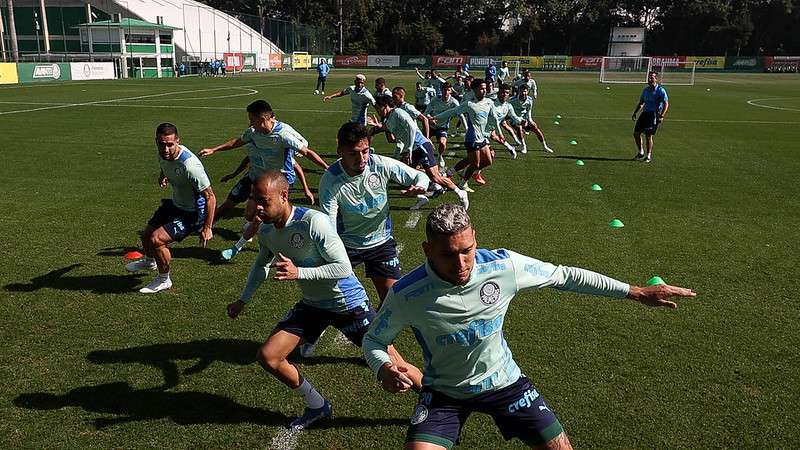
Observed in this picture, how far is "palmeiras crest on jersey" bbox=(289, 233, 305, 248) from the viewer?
185 inches

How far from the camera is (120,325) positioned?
659cm

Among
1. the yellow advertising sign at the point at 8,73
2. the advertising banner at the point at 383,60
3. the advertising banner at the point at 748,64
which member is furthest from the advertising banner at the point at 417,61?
the yellow advertising sign at the point at 8,73

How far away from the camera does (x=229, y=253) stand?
28.8 feet

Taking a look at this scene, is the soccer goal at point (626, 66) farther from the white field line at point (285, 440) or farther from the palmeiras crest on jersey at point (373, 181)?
the white field line at point (285, 440)

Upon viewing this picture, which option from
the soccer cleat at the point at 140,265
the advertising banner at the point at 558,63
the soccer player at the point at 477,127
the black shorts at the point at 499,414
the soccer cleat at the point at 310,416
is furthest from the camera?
the advertising banner at the point at 558,63

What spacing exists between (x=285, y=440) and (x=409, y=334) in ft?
6.85

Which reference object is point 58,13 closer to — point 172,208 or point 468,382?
point 172,208

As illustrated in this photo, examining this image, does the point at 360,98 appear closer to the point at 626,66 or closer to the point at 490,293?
the point at 490,293

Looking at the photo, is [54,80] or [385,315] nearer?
[385,315]

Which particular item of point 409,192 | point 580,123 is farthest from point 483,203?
point 580,123

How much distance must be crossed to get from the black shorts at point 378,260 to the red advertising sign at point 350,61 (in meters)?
87.0

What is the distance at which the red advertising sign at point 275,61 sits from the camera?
79625mm

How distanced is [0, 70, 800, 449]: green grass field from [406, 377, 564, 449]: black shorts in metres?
1.05

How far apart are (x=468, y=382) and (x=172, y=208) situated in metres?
5.22
